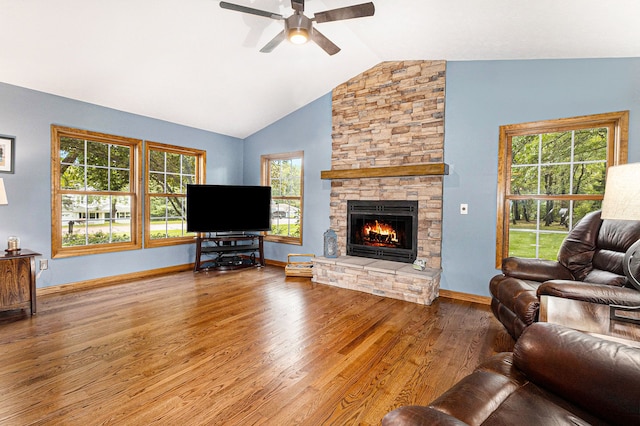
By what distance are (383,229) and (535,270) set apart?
2062 mm

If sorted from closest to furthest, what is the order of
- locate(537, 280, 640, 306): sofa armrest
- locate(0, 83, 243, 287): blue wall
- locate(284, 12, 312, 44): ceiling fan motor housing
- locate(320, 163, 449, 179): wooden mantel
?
locate(537, 280, 640, 306): sofa armrest, locate(284, 12, 312, 44): ceiling fan motor housing, locate(0, 83, 243, 287): blue wall, locate(320, 163, 449, 179): wooden mantel

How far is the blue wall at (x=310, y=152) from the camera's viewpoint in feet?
16.9

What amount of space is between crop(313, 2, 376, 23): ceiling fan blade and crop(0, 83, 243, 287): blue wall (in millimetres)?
3441

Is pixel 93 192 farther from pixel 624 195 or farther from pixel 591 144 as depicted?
pixel 591 144

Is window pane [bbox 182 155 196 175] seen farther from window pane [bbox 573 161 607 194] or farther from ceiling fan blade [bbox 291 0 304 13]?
window pane [bbox 573 161 607 194]

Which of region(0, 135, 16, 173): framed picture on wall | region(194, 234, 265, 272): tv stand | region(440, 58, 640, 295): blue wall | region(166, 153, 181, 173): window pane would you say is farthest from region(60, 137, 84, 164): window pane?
region(440, 58, 640, 295): blue wall

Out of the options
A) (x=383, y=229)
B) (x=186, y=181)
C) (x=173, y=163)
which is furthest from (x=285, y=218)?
(x=173, y=163)

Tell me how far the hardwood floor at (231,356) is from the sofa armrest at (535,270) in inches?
22.2

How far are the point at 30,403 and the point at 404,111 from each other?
180 inches

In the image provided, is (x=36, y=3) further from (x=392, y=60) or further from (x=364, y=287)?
(x=364, y=287)

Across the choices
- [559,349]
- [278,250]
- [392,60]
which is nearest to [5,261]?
[278,250]

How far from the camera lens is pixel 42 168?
3793mm

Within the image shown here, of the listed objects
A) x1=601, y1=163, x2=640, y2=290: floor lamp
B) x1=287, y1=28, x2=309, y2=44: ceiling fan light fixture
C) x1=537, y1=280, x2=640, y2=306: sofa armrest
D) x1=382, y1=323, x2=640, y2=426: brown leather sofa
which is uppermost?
x1=287, y1=28, x2=309, y2=44: ceiling fan light fixture

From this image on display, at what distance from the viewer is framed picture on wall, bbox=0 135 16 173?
349 cm
